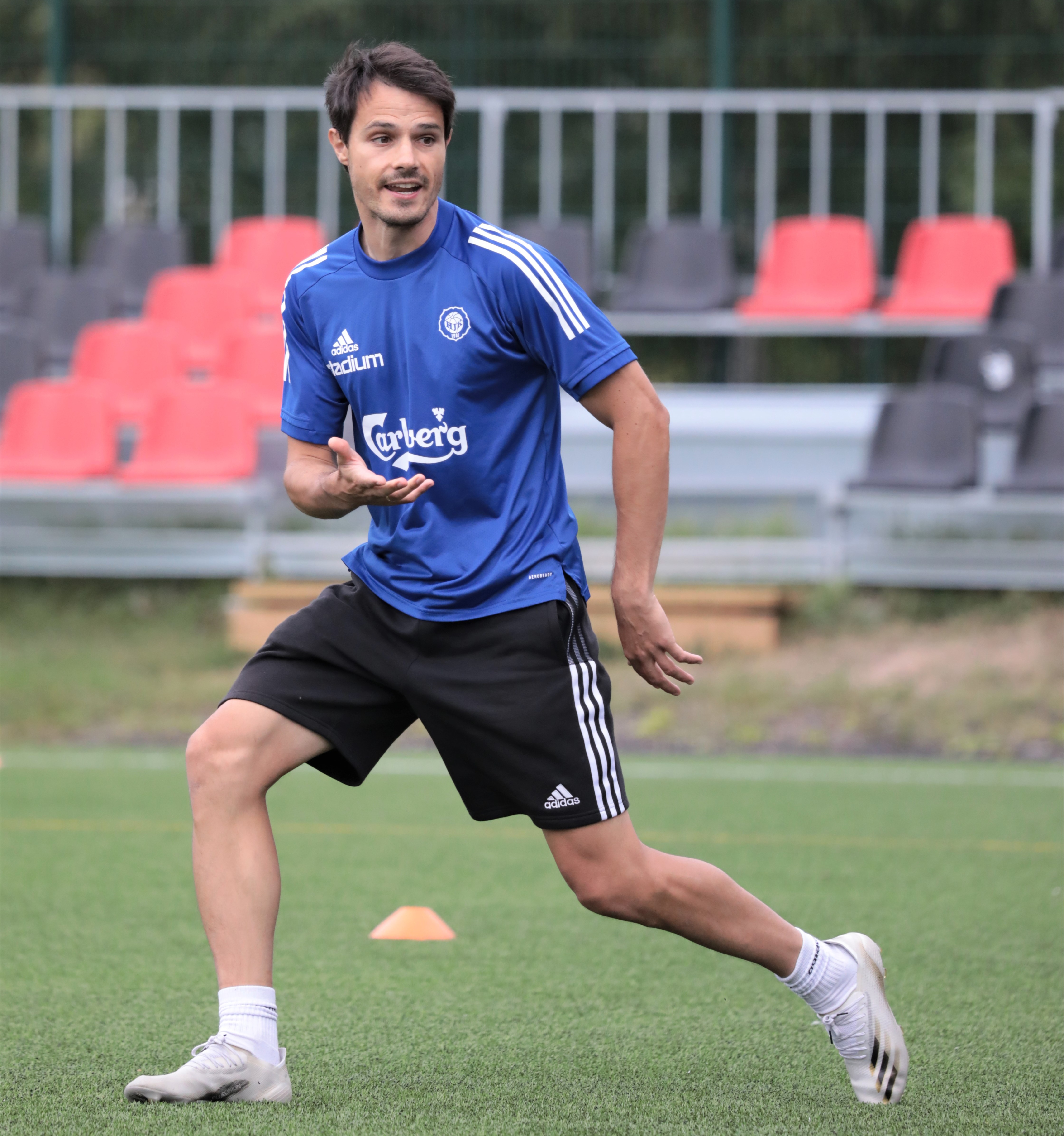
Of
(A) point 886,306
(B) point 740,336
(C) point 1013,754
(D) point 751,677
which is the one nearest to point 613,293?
(B) point 740,336

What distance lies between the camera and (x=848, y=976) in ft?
12.1

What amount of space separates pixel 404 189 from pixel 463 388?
0.41 m

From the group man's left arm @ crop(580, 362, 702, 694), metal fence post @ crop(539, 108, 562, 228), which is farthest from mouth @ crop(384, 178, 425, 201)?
metal fence post @ crop(539, 108, 562, 228)

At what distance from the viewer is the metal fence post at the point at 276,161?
49.9 ft

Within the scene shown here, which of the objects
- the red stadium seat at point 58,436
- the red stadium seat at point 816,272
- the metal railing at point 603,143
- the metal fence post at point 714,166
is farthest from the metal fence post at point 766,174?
the red stadium seat at point 58,436

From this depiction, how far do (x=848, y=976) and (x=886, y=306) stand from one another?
33.4 feet

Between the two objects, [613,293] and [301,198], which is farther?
[301,198]

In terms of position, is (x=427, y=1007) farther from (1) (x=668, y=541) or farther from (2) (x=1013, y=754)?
(1) (x=668, y=541)

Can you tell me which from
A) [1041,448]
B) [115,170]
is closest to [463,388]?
[1041,448]

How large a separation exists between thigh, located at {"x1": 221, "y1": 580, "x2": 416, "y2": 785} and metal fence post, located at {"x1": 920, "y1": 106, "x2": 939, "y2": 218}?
11473 mm

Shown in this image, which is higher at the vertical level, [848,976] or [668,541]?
[668,541]

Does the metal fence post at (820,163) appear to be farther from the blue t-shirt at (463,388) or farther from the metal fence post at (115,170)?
the blue t-shirt at (463,388)

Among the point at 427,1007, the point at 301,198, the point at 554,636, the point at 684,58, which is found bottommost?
the point at 427,1007

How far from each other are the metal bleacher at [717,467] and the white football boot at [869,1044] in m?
6.96
